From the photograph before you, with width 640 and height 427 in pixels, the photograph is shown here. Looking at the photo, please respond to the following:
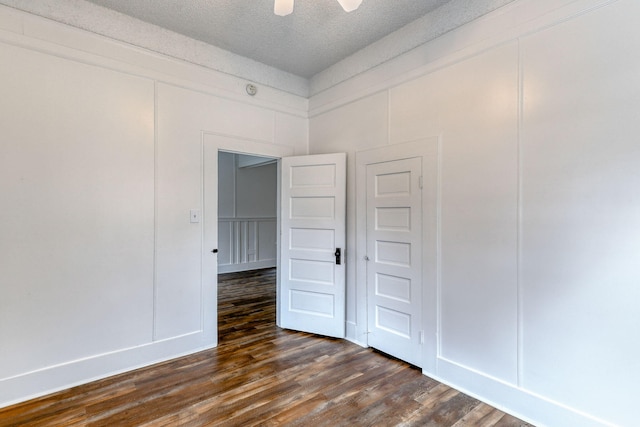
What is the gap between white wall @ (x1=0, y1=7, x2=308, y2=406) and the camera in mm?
2270

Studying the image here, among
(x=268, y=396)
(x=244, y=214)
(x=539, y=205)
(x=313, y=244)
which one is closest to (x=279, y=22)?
(x=313, y=244)

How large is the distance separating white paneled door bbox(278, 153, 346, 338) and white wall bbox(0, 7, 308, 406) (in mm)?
873

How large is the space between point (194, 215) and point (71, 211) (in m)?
0.96

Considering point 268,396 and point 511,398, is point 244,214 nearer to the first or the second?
point 268,396

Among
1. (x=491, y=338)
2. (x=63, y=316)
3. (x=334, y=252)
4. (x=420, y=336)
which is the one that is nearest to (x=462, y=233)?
(x=491, y=338)

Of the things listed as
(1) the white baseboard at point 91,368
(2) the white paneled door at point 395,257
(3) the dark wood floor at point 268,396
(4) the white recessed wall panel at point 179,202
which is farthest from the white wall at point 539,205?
(1) the white baseboard at point 91,368

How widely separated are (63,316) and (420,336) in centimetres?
296

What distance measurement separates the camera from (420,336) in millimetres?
2709

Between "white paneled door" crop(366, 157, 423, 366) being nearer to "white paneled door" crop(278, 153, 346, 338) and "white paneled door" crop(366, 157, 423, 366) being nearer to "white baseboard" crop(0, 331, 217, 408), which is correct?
"white paneled door" crop(278, 153, 346, 338)

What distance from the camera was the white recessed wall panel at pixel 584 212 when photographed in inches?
67.5

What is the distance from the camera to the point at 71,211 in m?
2.46

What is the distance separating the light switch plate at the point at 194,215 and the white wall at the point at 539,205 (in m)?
2.22

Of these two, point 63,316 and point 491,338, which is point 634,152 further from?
point 63,316

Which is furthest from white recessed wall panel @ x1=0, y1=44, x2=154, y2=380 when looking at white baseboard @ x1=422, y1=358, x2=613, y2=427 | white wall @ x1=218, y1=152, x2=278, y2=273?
white wall @ x1=218, y1=152, x2=278, y2=273
